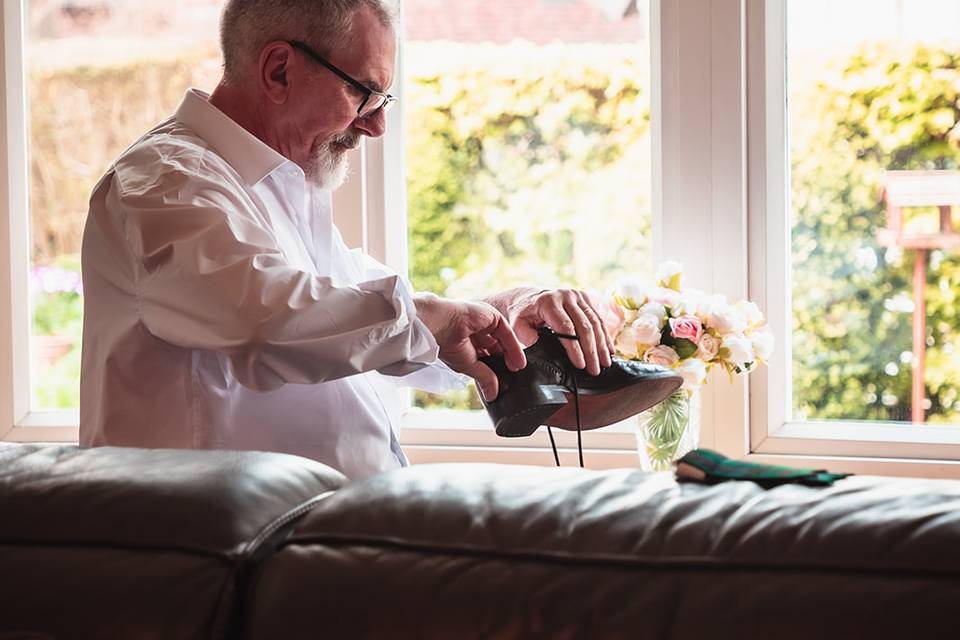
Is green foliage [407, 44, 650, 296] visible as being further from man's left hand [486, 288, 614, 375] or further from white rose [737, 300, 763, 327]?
man's left hand [486, 288, 614, 375]

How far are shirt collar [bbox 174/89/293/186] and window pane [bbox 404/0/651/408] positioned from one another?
92cm

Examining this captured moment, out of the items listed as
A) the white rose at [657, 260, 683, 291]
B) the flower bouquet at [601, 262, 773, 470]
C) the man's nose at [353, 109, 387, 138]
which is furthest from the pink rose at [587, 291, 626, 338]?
the man's nose at [353, 109, 387, 138]

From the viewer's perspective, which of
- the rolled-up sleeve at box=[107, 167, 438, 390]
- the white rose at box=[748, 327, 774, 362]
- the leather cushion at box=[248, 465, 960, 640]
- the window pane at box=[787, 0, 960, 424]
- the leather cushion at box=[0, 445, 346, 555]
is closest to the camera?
the leather cushion at box=[248, 465, 960, 640]

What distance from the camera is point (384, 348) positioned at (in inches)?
64.4

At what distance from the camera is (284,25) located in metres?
1.98

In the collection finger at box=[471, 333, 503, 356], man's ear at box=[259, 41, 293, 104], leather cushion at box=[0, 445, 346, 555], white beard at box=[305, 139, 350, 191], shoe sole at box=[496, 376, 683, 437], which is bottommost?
shoe sole at box=[496, 376, 683, 437]

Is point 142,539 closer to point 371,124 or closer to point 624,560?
point 624,560

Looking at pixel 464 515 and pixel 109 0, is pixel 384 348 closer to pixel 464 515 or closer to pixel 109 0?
pixel 464 515

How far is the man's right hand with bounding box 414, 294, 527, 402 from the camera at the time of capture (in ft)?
5.96

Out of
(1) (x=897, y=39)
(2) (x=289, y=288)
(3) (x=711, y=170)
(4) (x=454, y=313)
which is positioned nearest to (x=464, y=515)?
(2) (x=289, y=288)

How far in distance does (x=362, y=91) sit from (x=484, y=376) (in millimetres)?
530

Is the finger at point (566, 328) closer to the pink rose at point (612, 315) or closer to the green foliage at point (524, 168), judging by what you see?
the pink rose at point (612, 315)

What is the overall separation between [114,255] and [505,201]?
1188 mm

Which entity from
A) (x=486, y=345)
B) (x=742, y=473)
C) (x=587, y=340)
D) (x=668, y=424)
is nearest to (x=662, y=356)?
(x=668, y=424)
